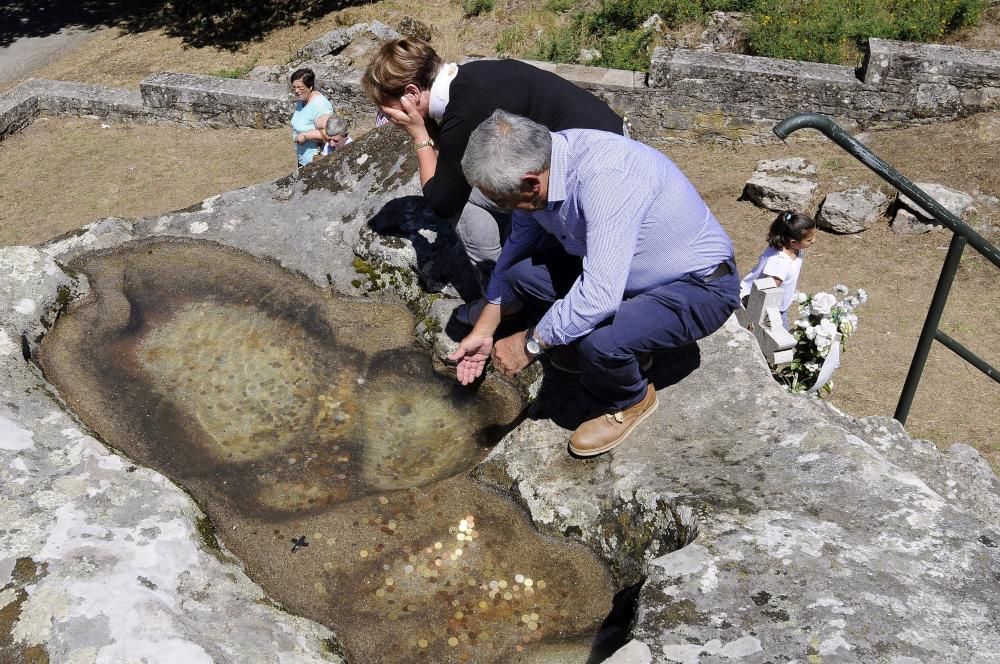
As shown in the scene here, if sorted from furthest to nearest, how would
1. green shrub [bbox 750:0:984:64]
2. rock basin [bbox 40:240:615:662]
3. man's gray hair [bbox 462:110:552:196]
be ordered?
green shrub [bbox 750:0:984:64] → rock basin [bbox 40:240:615:662] → man's gray hair [bbox 462:110:552:196]

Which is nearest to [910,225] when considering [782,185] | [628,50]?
[782,185]

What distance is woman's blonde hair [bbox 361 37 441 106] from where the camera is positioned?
3.46m

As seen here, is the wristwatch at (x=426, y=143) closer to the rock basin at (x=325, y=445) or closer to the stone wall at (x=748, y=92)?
the rock basin at (x=325, y=445)

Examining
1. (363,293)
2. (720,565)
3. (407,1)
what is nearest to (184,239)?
(363,293)

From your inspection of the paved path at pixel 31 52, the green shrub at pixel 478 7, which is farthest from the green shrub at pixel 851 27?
the paved path at pixel 31 52

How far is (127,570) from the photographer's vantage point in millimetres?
2523

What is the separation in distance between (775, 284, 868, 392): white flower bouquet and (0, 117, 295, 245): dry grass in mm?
5494

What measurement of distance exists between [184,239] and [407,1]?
350 inches

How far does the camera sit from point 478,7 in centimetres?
1148

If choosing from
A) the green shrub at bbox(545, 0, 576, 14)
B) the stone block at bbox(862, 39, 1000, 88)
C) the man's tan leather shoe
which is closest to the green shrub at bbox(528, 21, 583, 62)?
the green shrub at bbox(545, 0, 576, 14)

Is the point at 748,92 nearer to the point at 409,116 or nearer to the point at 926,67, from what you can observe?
the point at 926,67

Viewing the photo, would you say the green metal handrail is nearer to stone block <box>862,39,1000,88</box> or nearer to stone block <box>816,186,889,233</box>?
stone block <box>816,186,889,233</box>

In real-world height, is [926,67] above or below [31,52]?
above

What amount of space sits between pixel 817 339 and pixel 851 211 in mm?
3021
